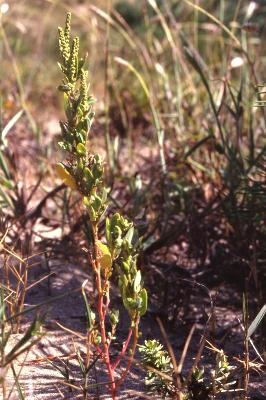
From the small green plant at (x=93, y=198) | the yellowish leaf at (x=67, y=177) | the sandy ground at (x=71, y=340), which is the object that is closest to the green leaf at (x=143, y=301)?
the small green plant at (x=93, y=198)

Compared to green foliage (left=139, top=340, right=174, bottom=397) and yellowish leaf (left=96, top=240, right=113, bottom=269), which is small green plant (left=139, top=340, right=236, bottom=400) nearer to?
green foliage (left=139, top=340, right=174, bottom=397)

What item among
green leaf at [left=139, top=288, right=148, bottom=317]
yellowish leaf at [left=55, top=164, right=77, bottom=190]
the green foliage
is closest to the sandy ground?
the green foliage

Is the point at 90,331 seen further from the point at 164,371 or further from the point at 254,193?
the point at 254,193

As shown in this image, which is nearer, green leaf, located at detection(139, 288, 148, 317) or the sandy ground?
green leaf, located at detection(139, 288, 148, 317)

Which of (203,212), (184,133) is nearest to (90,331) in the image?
(203,212)

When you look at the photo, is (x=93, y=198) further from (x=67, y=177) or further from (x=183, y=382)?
(x=183, y=382)

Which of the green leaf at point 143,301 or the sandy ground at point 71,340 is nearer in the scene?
the green leaf at point 143,301

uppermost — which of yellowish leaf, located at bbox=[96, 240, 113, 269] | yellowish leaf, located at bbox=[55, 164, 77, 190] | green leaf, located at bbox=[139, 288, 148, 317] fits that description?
yellowish leaf, located at bbox=[55, 164, 77, 190]

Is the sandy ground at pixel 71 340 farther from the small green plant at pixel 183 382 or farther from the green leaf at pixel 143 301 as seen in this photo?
the green leaf at pixel 143 301

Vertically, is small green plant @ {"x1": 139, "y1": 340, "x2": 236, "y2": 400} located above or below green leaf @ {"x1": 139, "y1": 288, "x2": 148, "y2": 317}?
below

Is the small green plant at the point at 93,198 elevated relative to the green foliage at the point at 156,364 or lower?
elevated

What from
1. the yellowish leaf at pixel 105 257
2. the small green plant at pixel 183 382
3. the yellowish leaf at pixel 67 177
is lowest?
the small green plant at pixel 183 382
